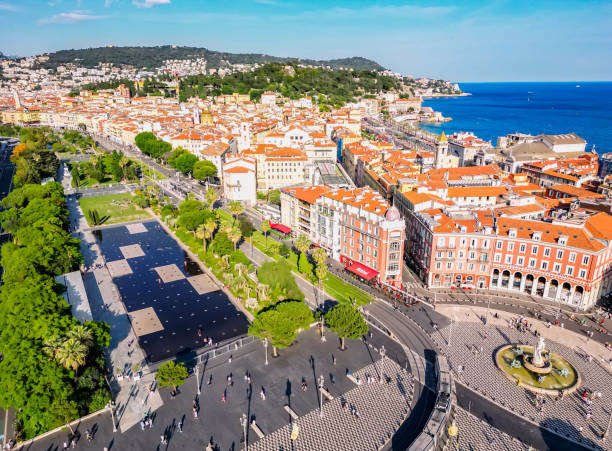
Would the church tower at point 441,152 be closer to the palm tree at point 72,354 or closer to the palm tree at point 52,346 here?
the palm tree at point 72,354

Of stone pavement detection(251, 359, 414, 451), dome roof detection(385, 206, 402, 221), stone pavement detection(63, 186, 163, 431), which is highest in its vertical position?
dome roof detection(385, 206, 402, 221)

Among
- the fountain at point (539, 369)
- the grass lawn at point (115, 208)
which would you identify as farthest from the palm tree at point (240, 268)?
the grass lawn at point (115, 208)

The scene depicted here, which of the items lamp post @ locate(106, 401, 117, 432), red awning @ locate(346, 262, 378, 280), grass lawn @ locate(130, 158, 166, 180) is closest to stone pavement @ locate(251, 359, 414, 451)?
lamp post @ locate(106, 401, 117, 432)

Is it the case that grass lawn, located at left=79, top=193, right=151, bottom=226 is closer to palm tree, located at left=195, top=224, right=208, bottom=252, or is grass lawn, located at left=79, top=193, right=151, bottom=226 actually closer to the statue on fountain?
palm tree, located at left=195, top=224, right=208, bottom=252

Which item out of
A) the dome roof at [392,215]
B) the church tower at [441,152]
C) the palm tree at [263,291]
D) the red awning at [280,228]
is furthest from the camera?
the church tower at [441,152]

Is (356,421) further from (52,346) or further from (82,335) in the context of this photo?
(52,346)
